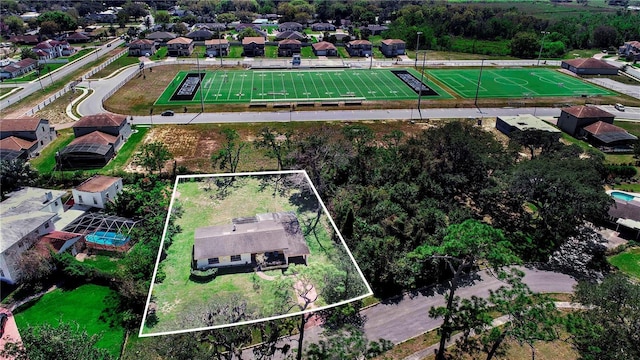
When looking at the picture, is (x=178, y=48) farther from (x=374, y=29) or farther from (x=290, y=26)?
(x=374, y=29)

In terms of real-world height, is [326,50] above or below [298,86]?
above

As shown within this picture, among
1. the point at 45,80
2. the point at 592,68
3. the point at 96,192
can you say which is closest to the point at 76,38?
the point at 45,80

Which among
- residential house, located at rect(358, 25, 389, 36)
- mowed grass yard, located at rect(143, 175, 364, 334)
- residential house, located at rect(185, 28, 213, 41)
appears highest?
mowed grass yard, located at rect(143, 175, 364, 334)

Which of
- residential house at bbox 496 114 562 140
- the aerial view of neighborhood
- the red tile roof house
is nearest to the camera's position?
the aerial view of neighborhood

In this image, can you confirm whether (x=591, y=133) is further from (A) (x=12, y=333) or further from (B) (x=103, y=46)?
(B) (x=103, y=46)

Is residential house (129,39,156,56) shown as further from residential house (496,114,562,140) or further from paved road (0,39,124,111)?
residential house (496,114,562,140)

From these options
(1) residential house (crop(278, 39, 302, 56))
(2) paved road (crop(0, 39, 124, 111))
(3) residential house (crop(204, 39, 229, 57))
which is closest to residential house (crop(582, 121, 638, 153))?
(1) residential house (crop(278, 39, 302, 56))
